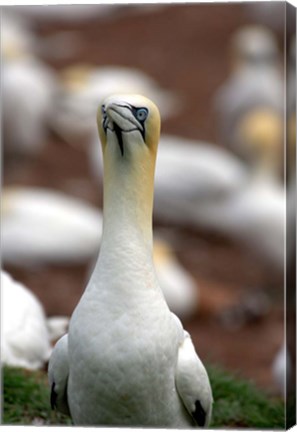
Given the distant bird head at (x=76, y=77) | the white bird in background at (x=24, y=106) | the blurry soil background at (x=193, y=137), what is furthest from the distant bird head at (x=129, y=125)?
the distant bird head at (x=76, y=77)

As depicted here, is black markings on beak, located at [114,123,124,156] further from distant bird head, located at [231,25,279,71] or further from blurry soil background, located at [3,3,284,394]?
distant bird head, located at [231,25,279,71]

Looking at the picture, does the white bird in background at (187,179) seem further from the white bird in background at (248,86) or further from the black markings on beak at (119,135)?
the black markings on beak at (119,135)

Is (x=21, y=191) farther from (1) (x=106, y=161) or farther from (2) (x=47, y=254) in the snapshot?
(1) (x=106, y=161)

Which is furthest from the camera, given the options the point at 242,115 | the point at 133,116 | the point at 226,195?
the point at 242,115

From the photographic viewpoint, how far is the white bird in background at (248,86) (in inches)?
452

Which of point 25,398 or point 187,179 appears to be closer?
point 25,398

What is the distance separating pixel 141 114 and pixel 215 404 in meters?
1.29

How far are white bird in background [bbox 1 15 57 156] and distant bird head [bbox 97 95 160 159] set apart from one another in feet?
25.4

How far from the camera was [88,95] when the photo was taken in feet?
41.0

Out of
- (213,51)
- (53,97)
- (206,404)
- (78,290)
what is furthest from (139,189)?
(213,51)

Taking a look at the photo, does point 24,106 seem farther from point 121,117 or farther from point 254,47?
point 121,117

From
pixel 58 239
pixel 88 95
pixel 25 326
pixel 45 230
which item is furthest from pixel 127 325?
pixel 88 95

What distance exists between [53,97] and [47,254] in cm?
378

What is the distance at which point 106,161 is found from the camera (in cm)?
361
